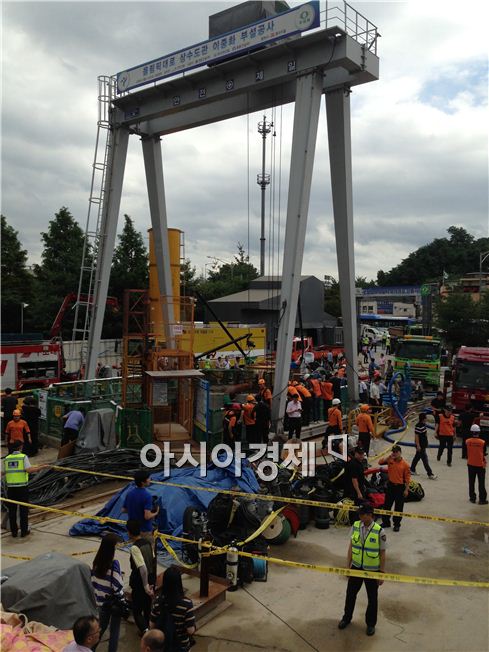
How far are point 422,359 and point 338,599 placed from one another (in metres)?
20.0

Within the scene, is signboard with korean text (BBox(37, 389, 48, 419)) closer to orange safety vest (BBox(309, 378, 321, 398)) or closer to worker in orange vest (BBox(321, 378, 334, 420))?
orange safety vest (BBox(309, 378, 321, 398))

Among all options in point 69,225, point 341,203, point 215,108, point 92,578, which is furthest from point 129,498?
point 69,225

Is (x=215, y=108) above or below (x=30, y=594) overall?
above

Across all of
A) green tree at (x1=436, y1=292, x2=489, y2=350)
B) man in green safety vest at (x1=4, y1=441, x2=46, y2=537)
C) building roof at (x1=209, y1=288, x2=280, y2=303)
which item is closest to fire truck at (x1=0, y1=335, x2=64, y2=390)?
man in green safety vest at (x1=4, y1=441, x2=46, y2=537)

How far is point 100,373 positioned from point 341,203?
14.0 meters

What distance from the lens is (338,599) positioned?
684 cm

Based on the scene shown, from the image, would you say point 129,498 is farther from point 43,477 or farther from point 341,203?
point 341,203

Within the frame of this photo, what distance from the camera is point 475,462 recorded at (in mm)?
10484

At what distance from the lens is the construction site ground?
5.93 meters

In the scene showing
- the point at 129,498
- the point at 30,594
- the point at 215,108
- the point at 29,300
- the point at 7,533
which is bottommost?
the point at 7,533

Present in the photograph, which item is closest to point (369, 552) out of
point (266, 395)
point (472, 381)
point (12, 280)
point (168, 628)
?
point (168, 628)

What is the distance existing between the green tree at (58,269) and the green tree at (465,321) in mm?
26647

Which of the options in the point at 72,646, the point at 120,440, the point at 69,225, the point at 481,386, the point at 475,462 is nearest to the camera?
the point at 72,646

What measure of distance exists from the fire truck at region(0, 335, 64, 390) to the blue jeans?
17390mm
